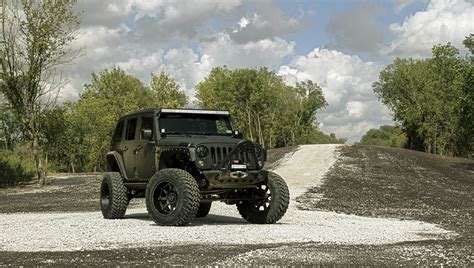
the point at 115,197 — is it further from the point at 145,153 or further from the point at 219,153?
the point at 219,153

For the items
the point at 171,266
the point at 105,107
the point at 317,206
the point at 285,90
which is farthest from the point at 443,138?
the point at 171,266

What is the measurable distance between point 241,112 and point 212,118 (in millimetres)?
71939

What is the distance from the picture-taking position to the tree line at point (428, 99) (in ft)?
234

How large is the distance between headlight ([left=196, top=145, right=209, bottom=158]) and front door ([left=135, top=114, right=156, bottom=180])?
1.54m

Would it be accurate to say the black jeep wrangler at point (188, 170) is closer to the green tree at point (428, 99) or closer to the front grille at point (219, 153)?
the front grille at point (219, 153)

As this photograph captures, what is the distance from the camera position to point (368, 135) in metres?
168

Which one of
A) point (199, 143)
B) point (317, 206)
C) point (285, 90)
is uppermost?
point (285, 90)

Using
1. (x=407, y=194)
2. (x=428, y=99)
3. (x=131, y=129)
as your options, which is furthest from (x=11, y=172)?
(x=428, y=99)

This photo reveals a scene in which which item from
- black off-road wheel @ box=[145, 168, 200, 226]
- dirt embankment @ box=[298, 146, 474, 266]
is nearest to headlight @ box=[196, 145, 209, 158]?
black off-road wheel @ box=[145, 168, 200, 226]

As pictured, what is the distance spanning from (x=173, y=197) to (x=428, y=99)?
2613 inches

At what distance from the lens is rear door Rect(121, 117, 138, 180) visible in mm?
14203

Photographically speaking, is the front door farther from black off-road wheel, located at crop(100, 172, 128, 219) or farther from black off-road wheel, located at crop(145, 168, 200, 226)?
black off-road wheel, located at crop(145, 168, 200, 226)

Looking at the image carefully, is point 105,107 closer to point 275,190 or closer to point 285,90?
point 285,90

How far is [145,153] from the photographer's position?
1357 centimetres
